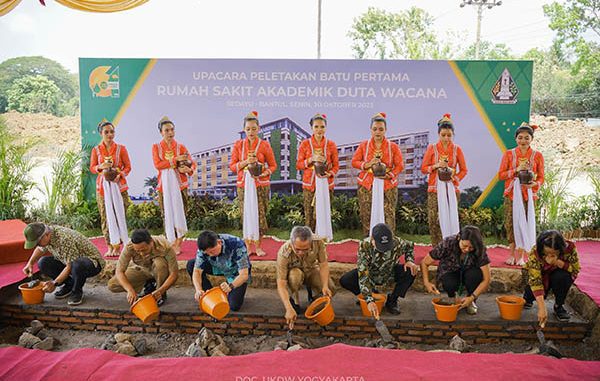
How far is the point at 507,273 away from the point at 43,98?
427 inches

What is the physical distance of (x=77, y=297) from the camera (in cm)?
435

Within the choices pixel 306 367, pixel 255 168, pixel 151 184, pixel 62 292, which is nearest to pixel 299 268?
pixel 306 367

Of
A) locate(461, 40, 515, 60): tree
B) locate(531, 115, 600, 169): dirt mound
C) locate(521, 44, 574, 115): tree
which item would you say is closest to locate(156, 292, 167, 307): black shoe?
locate(531, 115, 600, 169): dirt mound

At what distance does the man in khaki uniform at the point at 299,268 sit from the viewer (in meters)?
3.81

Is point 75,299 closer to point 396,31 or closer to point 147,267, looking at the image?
point 147,267

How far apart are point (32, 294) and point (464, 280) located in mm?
3624

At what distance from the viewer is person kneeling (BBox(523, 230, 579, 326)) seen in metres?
3.72

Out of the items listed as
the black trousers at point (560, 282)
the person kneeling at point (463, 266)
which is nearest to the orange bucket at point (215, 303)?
the person kneeling at point (463, 266)

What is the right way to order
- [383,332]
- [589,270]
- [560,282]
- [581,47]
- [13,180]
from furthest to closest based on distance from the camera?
[581,47], [13,180], [589,270], [560,282], [383,332]

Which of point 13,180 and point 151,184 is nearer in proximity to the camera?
point 151,184

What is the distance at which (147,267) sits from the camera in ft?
14.2

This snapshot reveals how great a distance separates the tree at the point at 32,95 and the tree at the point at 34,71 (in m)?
0.15

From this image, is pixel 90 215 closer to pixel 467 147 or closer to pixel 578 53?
pixel 467 147

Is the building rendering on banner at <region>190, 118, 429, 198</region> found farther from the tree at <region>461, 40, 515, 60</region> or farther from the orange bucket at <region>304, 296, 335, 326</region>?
the tree at <region>461, 40, 515, 60</region>
